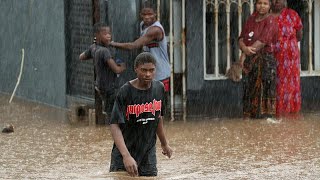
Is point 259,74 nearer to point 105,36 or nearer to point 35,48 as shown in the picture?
point 105,36

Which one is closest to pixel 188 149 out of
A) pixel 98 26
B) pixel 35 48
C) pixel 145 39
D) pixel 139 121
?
pixel 145 39

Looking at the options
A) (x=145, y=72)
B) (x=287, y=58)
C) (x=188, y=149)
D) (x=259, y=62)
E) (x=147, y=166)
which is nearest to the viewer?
(x=145, y=72)

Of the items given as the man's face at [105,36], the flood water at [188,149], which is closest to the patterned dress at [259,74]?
the flood water at [188,149]

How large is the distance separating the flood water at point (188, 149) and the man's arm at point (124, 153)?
318mm

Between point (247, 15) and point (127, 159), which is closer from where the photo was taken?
point (127, 159)

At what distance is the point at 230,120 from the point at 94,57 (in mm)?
2129

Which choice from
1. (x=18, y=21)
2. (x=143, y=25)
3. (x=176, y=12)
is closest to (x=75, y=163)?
(x=143, y=25)

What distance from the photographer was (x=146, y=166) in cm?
856

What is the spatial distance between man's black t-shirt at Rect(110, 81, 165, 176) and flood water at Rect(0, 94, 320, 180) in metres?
0.22

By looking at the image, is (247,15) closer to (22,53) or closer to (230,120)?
(230,120)

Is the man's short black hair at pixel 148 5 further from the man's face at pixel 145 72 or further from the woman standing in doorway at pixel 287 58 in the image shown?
the man's face at pixel 145 72

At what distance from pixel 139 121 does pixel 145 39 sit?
185 inches

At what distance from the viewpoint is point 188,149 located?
11.6 m

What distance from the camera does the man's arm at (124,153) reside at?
8.08 metres
